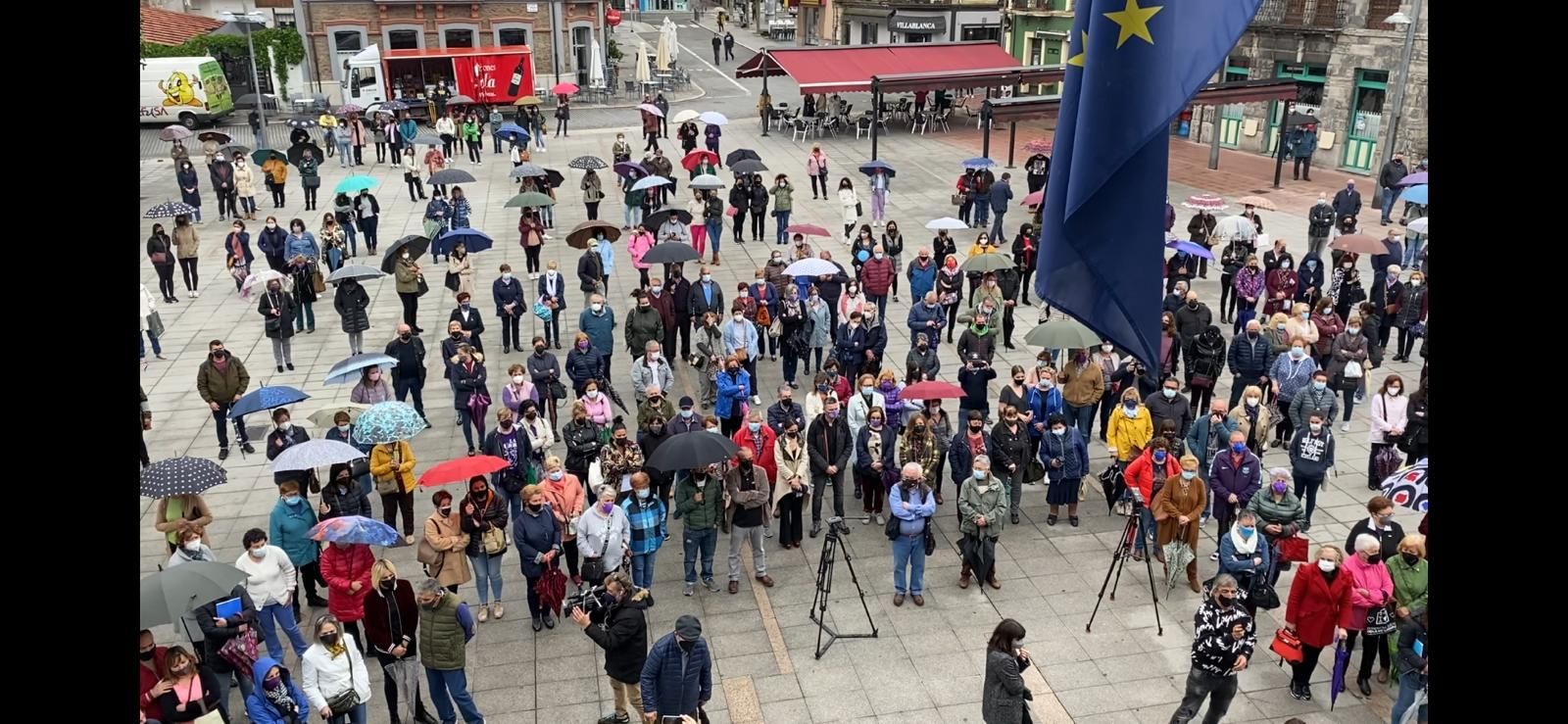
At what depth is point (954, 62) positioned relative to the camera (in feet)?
142

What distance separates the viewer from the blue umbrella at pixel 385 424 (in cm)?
1159

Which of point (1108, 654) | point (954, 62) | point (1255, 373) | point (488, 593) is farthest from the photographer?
point (954, 62)

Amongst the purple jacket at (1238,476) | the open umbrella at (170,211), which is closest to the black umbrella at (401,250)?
the open umbrella at (170,211)

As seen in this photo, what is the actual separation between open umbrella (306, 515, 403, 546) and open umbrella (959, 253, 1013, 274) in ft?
34.5

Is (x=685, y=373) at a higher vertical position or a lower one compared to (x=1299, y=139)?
lower

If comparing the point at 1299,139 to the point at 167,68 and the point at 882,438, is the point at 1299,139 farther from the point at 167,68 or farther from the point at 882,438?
the point at 167,68

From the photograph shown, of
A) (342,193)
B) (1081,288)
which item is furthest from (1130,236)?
(342,193)

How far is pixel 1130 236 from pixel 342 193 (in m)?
22.9

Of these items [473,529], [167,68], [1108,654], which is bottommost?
[1108,654]

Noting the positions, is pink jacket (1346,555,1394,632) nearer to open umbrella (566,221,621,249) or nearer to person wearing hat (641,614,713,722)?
person wearing hat (641,614,713,722)

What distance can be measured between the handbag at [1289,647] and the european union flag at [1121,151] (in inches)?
226

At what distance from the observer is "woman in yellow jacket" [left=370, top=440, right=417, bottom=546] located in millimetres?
12094

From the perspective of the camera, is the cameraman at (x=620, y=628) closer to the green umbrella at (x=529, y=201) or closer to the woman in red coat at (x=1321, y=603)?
the woman in red coat at (x=1321, y=603)

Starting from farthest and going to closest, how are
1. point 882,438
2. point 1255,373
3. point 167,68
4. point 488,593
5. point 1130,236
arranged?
1. point 167,68
2. point 1255,373
3. point 882,438
4. point 488,593
5. point 1130,236
